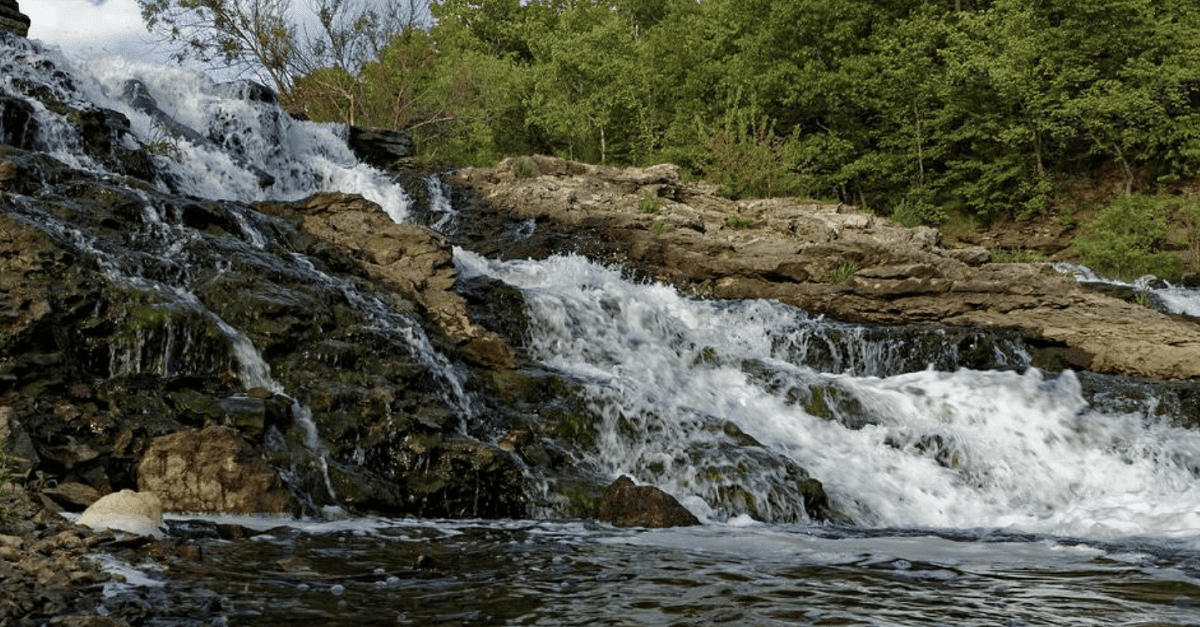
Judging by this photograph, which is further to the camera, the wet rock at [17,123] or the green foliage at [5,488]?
the wet rock at [17,123]

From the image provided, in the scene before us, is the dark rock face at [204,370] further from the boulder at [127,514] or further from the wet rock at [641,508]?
the boulder at [127,514]

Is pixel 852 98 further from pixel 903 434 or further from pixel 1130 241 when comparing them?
pixel 903 434

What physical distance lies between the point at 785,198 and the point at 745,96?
9772mm

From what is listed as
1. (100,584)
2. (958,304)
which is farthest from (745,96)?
(100,584)

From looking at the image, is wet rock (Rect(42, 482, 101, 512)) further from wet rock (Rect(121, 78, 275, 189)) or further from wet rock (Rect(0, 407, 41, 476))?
Result: wet rock (Rect(121, 78, 275, 189))

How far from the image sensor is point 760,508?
888cm

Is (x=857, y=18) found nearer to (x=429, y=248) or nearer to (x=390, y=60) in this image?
(x=390, y=60)

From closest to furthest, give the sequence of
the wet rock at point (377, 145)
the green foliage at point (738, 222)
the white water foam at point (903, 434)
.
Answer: the white water foam at point (903, 434), the green foliage at point (738, 222), the wet rock at point (377, 145)

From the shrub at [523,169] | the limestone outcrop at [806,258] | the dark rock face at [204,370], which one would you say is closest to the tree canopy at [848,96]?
the limestone outcrop at [806,258]

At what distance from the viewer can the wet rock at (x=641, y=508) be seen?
25.4ft

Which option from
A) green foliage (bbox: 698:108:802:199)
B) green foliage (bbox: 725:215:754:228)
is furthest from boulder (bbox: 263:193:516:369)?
green foliage (bbox: 698:108:802:199)

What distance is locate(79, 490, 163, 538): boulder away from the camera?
17.5 feet

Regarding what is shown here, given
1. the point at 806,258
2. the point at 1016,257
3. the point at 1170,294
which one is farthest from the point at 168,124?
the point at 1170,294

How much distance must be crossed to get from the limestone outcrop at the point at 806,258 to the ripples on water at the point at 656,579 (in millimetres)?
9135
